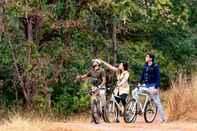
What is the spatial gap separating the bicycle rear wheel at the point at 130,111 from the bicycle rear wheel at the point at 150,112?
335 millimetres

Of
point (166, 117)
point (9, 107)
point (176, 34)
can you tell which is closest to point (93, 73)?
point (166, 117)

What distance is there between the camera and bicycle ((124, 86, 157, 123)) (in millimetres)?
17812

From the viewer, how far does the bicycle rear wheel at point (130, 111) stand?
17.8 metres

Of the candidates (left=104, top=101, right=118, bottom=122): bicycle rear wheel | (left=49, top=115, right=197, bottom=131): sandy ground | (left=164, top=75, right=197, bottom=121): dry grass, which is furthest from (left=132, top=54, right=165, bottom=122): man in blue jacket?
(left=164, top=75, right=197, bottom=121): dry grass

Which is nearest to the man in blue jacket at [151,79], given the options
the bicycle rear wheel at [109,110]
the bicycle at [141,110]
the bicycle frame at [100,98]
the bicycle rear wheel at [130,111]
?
the bicycle at [141,110]

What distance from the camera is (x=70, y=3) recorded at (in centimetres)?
2297

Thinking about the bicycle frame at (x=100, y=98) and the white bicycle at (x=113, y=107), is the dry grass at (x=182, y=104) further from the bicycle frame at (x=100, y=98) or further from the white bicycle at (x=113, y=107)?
the bicycle frame at (x=100, y=98)

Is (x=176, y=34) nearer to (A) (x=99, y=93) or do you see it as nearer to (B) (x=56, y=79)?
(B) (x=56, y=79)

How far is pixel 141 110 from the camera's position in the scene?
18094 mm

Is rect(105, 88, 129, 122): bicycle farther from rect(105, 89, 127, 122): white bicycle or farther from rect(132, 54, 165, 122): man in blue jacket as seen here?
rect(132, 54, 165, 122): man in blue jacket

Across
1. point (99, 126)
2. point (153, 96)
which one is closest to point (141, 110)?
point (153, 96)

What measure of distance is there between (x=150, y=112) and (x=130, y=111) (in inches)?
24.3

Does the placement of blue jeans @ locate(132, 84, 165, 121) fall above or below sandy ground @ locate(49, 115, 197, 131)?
above

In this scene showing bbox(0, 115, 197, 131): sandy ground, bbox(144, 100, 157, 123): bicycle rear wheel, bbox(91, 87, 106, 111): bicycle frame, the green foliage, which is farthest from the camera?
the green foliage
